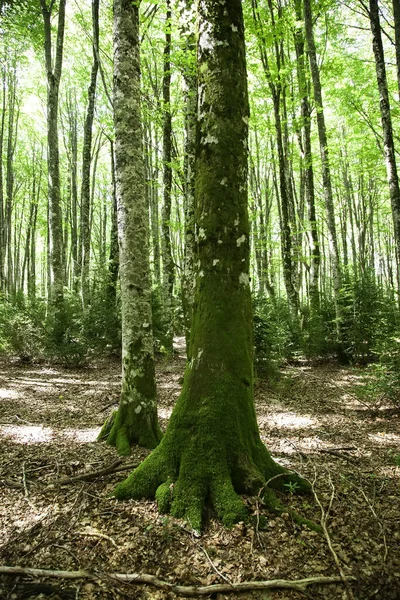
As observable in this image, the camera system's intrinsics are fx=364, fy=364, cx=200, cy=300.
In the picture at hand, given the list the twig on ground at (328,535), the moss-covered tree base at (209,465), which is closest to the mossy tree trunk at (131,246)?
the moss-covered tree base at (209,465)

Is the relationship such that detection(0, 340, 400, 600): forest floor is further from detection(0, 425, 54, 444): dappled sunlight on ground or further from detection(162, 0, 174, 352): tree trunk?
detection(162, 0, 174, 352): tree trunk

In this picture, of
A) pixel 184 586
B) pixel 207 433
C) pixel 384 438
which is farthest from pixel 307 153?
pixel 184 586

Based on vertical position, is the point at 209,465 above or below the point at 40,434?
above

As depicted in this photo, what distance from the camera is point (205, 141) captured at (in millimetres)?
3412

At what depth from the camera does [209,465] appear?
3.12m

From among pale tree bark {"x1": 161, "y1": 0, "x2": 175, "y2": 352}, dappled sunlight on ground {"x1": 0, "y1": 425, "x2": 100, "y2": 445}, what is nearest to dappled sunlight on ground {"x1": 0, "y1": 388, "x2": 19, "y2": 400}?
dappled sunlight on ground {"x1": 0, "y1": 425, "x2": 100, "y2": 445}

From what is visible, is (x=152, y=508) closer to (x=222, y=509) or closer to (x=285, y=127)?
(x=222, y=509)

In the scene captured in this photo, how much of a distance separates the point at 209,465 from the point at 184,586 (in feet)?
2.90

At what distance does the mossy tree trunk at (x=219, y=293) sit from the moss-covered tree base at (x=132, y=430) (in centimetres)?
122

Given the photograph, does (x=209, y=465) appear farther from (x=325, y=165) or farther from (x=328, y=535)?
(x=325, y=165)

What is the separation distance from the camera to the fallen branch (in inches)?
92.3

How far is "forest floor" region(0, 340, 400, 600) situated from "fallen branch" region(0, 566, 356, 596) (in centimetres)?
3

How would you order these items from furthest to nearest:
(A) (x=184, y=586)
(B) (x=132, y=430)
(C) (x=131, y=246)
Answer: (C) (x=131, y=246)
(B) (x=132, y=430)
(A) (x=184, y=586)

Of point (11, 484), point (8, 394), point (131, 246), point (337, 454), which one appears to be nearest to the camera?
point (11, 484)
